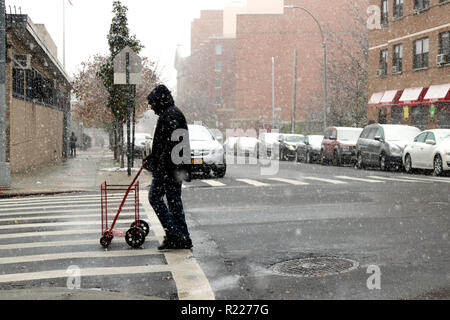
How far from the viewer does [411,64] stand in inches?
1451

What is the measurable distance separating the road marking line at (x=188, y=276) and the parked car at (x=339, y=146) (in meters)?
22.4

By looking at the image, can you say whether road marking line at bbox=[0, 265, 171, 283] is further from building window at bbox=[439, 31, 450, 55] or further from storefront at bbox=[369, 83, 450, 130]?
building window at bbox=[439, 31, 450, 55]

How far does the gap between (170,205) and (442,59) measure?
28.3m

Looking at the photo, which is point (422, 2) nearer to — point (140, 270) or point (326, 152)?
point (326, 152)

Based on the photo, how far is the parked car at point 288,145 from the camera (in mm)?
37969

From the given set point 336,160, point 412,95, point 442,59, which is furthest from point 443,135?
point 412,95

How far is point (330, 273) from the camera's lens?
6453 mm

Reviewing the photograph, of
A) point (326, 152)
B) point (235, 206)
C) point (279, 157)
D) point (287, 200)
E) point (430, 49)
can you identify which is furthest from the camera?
point (279, 157)

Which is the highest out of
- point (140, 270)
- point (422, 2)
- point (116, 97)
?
point (422, 2)

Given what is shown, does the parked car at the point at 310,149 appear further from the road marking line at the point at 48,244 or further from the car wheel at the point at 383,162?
the road marking line at the point at 48,244

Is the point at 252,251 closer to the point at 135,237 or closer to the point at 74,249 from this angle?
the point at 135,237

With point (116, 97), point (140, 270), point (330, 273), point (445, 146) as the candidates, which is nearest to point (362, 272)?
point (330, 273)

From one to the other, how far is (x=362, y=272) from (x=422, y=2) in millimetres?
32113
